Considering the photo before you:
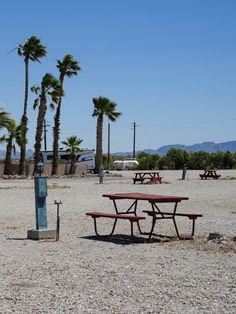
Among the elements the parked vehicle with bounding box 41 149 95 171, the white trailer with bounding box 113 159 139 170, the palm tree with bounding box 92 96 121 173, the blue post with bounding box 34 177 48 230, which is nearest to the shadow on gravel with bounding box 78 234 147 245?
the blue post with bounding box 34 177 48 230

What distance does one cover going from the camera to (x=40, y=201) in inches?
491

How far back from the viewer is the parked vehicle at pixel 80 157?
62.0 metres

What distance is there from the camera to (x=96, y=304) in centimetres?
666

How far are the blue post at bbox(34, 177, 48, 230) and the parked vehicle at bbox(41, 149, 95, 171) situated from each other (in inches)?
1930

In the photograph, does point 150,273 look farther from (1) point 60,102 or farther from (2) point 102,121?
(2) point 102,121

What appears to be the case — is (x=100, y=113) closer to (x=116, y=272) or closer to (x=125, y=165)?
(x=125, y=165)

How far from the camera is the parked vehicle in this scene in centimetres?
6203

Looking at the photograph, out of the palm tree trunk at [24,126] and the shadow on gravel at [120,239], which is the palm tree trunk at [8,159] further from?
the shadow on gravel at [120,239]

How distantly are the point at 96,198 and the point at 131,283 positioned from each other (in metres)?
16.3

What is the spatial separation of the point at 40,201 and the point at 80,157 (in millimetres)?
50326

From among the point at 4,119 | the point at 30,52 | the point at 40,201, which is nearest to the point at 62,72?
the point at 30,52

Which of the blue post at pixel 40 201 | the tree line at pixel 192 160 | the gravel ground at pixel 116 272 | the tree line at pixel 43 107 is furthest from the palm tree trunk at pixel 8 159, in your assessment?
the blue post at pixel 40 201

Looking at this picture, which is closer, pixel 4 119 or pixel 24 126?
pixel 4 119

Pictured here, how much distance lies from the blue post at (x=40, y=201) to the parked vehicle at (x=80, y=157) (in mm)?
49026
